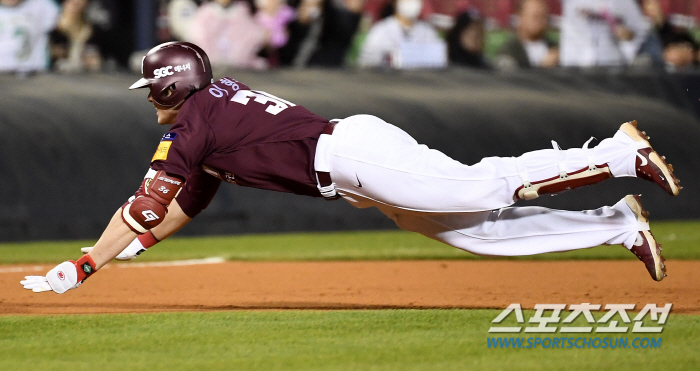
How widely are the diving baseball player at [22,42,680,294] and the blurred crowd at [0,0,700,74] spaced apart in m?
6.20

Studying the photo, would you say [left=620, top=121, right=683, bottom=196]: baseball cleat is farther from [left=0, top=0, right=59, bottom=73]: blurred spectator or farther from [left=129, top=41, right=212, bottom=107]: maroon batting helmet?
[left=0, top=0, right=59, bottom=73]: blurred spectator

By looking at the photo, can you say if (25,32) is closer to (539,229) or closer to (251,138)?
(251,138)

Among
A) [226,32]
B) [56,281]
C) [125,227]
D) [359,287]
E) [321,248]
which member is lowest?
[321,248]

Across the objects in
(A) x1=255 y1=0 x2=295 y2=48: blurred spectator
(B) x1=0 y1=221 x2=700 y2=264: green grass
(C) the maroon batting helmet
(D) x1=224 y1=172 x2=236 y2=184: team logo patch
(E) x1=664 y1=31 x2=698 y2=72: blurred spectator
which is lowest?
(B) x1=0 y1=221 x2=700 y2=264: green grass

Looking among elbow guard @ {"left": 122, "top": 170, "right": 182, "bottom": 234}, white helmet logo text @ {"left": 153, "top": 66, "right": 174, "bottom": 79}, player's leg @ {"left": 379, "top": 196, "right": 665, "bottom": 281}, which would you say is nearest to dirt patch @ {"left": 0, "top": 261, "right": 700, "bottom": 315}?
player's leg @ {"left": 379, "top": 196, "right": 665, "bottom": 281}

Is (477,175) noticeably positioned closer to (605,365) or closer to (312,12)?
(605,365)

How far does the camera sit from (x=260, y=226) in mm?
10547

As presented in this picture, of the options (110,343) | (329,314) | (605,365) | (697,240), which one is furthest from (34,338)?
(697,240)

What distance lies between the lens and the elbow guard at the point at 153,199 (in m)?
4.77

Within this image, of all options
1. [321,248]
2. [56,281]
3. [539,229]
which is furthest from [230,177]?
[321,248]

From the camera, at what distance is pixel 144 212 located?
15.7 ft

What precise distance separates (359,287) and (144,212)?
252 cm

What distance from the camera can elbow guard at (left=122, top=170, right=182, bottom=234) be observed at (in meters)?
4.77
